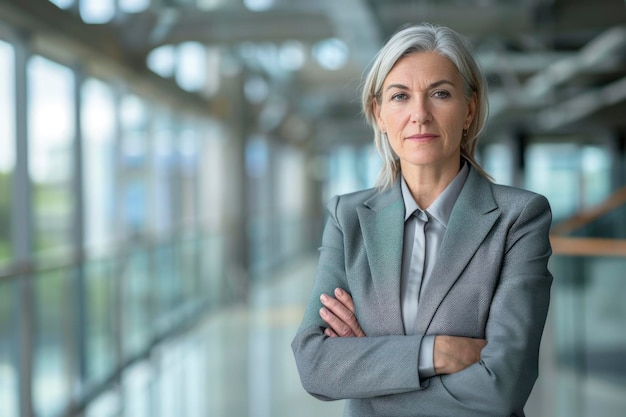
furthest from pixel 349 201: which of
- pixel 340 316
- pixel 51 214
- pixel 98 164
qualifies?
pixel 98 164

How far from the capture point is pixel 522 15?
6.37 metres

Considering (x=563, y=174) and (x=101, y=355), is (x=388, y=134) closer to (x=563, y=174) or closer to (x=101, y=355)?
(x=101, y=355)

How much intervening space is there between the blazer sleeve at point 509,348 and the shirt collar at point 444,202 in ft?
0.46

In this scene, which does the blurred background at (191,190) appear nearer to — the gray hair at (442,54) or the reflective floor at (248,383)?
the reflective floor at (248,383)

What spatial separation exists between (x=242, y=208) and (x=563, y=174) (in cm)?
446

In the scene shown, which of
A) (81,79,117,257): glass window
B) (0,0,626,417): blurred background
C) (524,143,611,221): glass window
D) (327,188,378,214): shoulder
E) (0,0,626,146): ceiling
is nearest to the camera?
(327,188,378,214): shoulder

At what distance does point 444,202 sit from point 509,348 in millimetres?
331

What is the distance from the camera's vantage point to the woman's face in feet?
5.27

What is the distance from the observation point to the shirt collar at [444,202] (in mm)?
1681

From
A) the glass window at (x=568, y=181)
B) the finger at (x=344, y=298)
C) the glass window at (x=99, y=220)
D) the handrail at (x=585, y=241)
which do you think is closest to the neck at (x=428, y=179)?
the finger at (x=344, y=298)

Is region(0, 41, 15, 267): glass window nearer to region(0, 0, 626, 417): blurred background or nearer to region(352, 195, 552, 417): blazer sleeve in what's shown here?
region(0, 0, 626, 417): blurred background

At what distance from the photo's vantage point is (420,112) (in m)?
1.59

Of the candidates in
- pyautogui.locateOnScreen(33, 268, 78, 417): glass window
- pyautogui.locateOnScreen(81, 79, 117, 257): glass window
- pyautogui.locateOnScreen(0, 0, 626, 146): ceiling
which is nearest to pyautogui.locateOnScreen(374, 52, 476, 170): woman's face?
pyautogui.locateOnScreen(0, 0, 626, 146): ceiling

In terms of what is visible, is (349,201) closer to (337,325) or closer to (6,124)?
(337,325)
